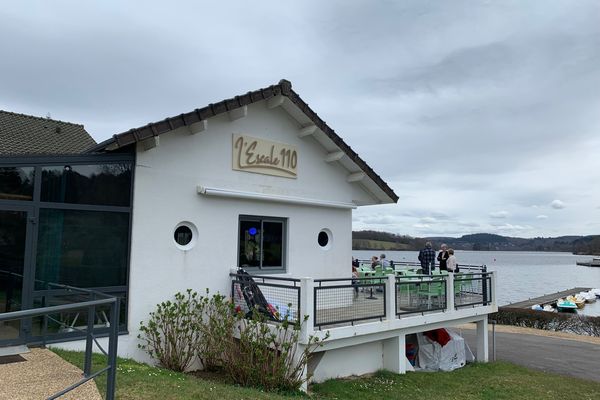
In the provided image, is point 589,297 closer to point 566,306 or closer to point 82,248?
point 566,306

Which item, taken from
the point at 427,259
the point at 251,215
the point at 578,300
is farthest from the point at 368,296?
the point at 578,300

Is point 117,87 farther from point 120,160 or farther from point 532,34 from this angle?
point 532,34

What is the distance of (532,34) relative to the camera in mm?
13234

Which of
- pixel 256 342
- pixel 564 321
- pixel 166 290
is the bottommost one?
pixel 564 321

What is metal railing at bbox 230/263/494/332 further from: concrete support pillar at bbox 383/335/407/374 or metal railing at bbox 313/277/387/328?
concrete support pillar at bbox 383/335/407/374

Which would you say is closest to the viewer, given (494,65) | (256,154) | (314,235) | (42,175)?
(42,175)

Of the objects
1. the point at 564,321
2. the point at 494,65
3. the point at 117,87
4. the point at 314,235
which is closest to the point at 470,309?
the point at 314,235

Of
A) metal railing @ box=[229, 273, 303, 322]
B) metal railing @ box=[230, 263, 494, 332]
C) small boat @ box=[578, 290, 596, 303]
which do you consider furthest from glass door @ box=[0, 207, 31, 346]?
small boat @ box=[578, 290, 596, 303]

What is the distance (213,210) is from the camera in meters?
10.5

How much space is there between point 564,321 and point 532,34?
59.6ft

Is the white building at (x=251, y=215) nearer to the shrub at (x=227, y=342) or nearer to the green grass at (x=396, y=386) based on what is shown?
the shrub at (x=227, y=342)

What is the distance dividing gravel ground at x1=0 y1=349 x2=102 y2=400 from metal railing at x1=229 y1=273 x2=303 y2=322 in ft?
12.3

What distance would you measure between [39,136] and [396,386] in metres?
10.1

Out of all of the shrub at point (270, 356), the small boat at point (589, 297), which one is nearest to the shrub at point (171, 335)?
the shrub at point (270, 356)
